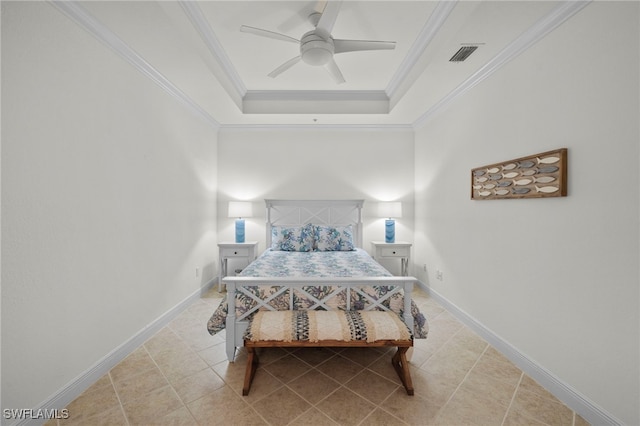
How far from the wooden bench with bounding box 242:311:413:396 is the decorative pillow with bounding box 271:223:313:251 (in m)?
1.78

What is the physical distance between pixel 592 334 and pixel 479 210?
4.22ft

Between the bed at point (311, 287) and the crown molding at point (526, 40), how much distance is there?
6.73 ft

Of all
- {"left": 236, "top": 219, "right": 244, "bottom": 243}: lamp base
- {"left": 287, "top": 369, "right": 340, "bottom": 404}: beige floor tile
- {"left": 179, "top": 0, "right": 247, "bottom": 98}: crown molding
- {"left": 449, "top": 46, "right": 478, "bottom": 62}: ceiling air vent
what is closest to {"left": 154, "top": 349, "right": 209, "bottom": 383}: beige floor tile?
{"left": 287, "top": 369, "right": 340, "bottom": 404}: beige floor tile

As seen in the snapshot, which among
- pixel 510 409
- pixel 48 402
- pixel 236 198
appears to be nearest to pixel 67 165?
pixel 48 402

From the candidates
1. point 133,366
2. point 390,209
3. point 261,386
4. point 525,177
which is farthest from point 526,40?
point 133,366

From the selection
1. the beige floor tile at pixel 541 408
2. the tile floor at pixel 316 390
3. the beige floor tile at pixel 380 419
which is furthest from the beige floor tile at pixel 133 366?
the beige floor tile at pixel 541 408

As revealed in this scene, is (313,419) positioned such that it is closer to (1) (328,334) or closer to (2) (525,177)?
(1) (328,334)

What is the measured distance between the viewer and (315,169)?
4.16m

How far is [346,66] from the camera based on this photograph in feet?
9.48

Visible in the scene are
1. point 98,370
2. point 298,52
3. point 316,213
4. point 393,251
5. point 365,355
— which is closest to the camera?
point 98,370

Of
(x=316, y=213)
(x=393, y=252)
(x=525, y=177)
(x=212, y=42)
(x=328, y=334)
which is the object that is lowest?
(x=328, y=334)

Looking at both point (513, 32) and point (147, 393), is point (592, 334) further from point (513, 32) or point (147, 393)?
point (147, 393)

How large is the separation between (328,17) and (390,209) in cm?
281

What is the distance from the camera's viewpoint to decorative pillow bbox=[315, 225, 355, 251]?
3596 millimetres
